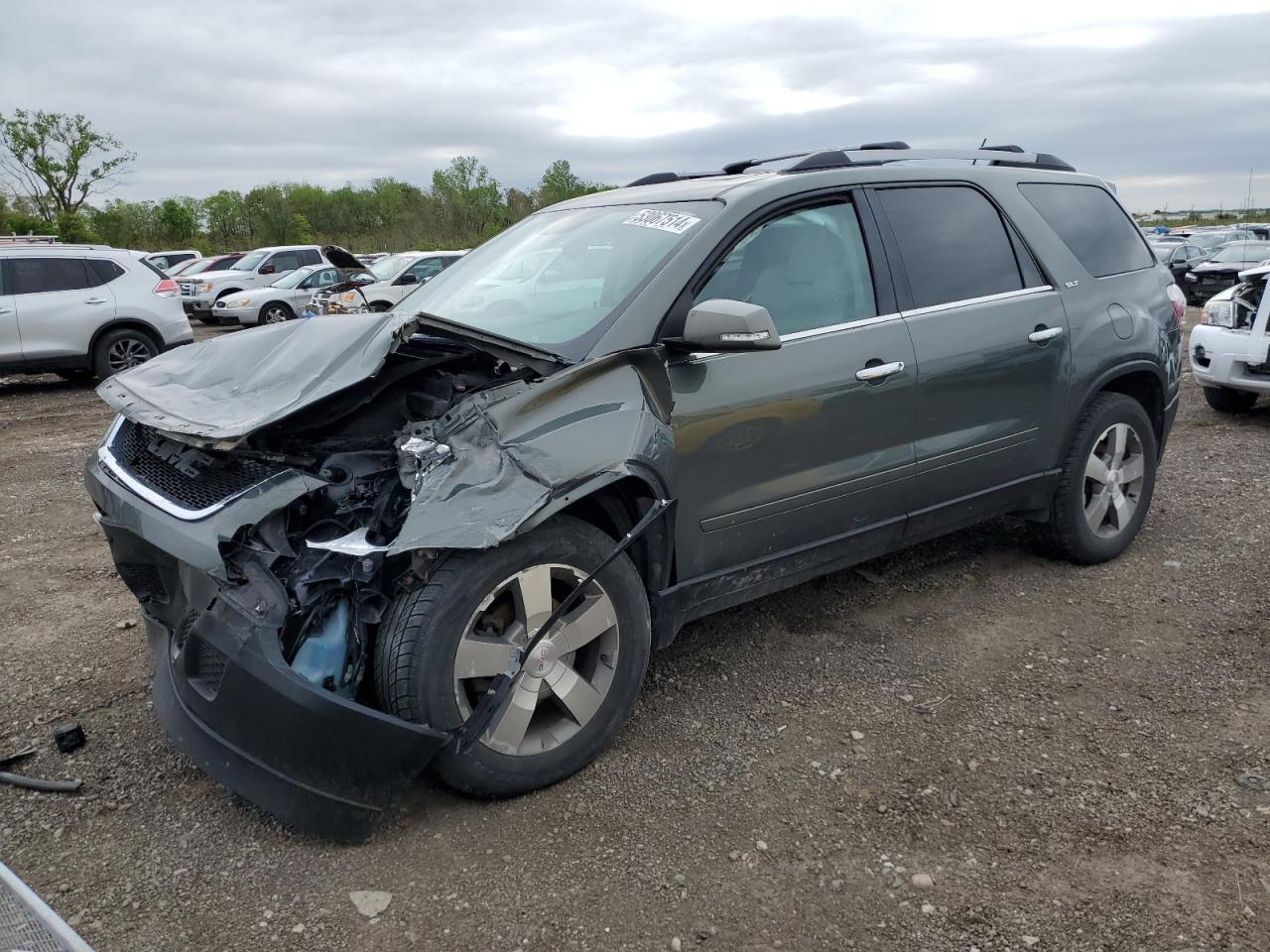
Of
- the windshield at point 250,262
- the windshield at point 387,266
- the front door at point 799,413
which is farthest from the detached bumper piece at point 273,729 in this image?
the windshield at point 250,262

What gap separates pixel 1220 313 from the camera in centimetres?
818

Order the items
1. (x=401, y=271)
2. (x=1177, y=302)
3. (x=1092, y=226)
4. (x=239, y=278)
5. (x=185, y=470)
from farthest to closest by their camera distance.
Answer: (x=239, y=278) < (x=401, y=271) < (x=1177, y=302) < (x=1092, y=226) < (x=185, y=470)

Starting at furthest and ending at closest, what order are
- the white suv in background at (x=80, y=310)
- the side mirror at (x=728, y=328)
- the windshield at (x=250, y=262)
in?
the windshield at (x=250, y=262) < the white suv in background at (x=80, y=310) < the side mirror at (x=728, y=328)

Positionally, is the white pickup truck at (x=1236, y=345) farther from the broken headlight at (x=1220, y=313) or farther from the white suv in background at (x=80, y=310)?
the white suv in background at (x=80, y=310)

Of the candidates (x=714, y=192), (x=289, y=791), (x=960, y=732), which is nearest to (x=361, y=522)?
(x=289, y=791)

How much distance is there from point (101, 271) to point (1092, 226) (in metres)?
11.1

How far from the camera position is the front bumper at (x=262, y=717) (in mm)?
2434

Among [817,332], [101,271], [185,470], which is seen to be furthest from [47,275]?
[817,332]

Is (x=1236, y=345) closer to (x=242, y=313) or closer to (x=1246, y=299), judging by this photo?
(x=1246, y=299)

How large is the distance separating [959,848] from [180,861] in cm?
209

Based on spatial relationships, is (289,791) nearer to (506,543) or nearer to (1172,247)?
(506,543)

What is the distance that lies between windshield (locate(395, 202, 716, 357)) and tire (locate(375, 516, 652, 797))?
70cm

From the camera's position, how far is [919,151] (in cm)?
411

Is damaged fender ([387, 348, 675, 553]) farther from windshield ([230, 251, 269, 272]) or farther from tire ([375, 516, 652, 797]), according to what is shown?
windshield ([230, 251, 269, 272])
